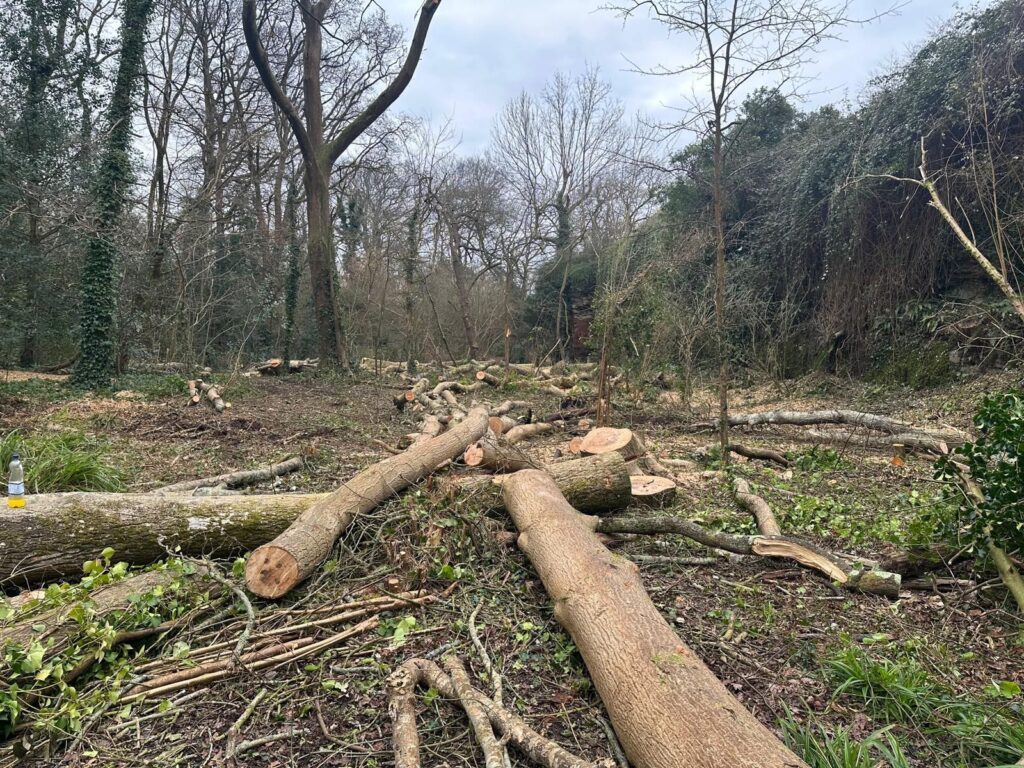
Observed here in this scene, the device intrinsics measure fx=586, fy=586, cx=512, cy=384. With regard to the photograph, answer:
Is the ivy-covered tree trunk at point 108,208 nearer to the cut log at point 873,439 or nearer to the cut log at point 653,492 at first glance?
the cut log at point 653,492

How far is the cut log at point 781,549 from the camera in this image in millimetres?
3205

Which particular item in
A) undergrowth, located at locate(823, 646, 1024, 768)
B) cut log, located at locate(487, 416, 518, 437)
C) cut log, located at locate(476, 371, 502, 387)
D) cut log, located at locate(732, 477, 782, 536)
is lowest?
undergrowth, located at locate(823, 646, 1024, 768)

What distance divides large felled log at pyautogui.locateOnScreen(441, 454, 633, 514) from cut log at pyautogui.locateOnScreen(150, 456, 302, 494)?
2.45m

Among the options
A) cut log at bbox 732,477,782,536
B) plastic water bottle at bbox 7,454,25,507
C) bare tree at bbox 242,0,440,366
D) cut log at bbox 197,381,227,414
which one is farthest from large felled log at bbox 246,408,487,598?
bare tree at bbox 242,0,440,366

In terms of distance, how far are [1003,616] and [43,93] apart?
19313mm

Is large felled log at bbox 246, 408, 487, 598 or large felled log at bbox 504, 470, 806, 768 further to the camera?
large felled log at bbox 246, 408, 487, 598

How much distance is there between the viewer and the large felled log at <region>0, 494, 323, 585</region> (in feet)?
10.2

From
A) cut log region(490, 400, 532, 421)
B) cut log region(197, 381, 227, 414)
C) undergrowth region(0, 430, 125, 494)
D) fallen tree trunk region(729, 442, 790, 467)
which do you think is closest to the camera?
undergrowth region(0, 430, 125, 494)

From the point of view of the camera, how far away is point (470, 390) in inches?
549

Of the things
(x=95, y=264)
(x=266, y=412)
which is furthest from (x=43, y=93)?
(x=266, y=412)

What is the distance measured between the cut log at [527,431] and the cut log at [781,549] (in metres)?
4.17

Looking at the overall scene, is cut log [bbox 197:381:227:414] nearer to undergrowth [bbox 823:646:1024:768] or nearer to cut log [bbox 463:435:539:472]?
cut log [bbox 463:435:539:472]

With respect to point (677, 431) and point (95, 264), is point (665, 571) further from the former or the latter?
point (95, 264)

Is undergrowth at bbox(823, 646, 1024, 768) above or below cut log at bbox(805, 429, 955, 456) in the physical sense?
below
